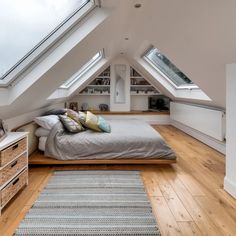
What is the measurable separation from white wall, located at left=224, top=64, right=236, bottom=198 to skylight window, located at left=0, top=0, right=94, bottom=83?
1.60 meters

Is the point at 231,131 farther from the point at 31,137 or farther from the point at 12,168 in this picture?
the point at 31,137

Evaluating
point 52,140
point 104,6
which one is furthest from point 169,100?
point 104,6

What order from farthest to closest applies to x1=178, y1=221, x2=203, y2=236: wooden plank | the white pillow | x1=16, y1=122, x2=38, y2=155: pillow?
the white pillow < x1=16, y1=122, x2=38, y2=155: pillow < x1=178, y1=221, x2=203, y2=236: wooden plank

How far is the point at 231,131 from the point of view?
239cm

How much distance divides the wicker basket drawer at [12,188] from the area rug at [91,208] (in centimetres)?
24

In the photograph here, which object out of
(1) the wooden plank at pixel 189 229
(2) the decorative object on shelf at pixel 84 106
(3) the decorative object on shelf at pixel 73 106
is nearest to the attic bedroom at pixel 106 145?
(1) the wooden plank at pixel 189 229

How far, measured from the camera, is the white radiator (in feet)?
12.3

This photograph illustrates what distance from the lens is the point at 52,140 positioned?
3234mm

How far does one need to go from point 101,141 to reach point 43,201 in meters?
1.24

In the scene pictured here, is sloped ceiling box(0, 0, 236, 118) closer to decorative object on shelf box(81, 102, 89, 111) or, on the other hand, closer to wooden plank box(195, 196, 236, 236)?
wooden plank box(195, 196, 236, 236)

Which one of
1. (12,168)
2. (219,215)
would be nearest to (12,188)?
(12,168)

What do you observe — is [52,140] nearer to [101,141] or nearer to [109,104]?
[101,141]

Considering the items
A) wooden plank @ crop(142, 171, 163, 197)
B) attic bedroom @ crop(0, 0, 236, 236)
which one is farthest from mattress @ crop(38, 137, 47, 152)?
wooden plank @ crop(142, 171, 163, 197)

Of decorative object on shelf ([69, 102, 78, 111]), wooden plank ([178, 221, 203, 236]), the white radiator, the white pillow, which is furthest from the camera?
decorative object on shelf ([69, 102, 78, 111])
